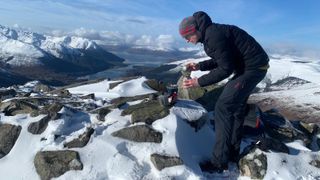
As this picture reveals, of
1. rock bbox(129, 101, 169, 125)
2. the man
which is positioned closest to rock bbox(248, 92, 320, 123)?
rock bbox(129, 101, 169, 125)

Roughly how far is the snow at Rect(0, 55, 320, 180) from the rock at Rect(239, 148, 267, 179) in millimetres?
169

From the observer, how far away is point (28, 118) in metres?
12.9

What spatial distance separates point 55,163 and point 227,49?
5256 mm

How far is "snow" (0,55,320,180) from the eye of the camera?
35.7 ft

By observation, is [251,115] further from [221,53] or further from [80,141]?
[80,141]

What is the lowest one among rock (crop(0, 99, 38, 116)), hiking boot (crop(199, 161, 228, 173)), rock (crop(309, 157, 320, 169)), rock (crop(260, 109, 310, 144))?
rock (crop(309, 157, 320, 169))

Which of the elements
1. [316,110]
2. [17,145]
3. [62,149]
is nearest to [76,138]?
[62,149]

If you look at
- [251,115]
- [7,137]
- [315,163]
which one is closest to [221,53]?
[251,115]

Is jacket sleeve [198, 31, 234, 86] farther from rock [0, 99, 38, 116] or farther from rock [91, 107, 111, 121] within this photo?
rock [0, 99, 38, 116]

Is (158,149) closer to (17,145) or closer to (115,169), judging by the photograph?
(115,169)

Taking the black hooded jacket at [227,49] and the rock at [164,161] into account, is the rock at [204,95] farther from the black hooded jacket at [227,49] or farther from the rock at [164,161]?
the black hooded jacket at [227,49]

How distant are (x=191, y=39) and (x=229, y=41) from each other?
893mm

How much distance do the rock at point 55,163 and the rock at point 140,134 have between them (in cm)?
148

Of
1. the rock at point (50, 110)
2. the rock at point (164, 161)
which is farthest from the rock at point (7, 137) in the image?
the rock at point (164, 161)
